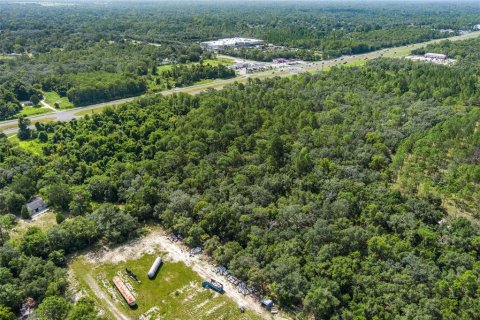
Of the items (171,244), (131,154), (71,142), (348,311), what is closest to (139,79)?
(71,142)

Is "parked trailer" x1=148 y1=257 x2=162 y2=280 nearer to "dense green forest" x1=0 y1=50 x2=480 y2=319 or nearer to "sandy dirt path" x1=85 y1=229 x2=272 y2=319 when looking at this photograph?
"sandy dirt path" x1=85 y1=229 x2=272 y2=319

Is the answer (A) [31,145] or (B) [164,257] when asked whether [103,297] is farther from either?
(A) [31,145]

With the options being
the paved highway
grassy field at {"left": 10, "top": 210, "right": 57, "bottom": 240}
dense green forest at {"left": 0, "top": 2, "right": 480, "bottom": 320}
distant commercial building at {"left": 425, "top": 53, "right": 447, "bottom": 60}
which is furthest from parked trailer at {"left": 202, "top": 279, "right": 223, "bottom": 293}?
distant commercial building at {"left": 425, "top": 53, "right": 447, "bottom": 60}

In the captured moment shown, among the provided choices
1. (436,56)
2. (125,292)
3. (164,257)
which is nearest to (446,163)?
(164,257)

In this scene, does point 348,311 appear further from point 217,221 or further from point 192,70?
point 192,70

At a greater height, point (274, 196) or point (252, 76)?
point (252, 76)
